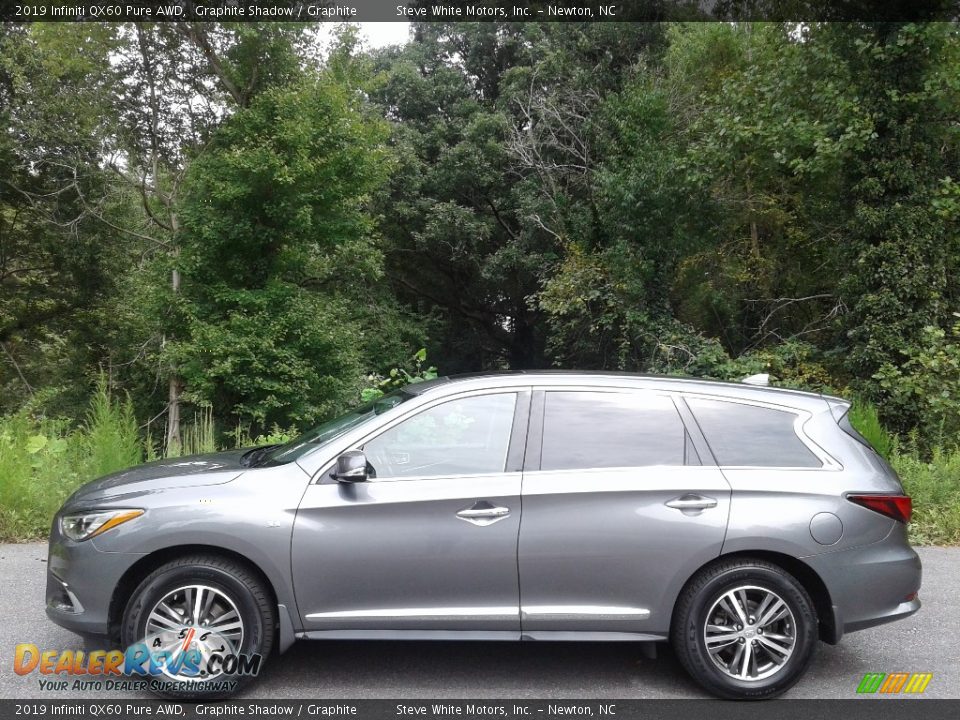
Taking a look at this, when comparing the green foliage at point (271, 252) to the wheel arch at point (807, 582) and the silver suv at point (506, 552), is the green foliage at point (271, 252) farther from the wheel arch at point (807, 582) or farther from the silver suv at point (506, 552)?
the wheel arch at point (807, 582)

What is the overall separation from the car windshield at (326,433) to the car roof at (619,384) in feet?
0.61

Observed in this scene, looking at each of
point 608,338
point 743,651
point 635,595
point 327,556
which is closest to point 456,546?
point 327,556

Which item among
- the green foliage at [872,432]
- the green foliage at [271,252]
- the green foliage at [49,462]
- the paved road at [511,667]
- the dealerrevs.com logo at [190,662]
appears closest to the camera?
the dealerrevs.com logo at [190,662]

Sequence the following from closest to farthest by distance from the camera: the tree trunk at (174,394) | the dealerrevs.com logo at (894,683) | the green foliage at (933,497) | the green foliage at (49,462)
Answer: the dealerrevs.com logo at (894,683)
the green foliage at (49,462)
the green foliage at (933,497)
the tree trunk at (174,394)

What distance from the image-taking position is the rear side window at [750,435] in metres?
4.50

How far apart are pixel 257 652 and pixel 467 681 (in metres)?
1.16

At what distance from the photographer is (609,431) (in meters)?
4.52

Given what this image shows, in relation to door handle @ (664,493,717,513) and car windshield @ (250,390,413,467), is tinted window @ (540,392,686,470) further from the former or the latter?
car windshield @ (250,390,413,467)

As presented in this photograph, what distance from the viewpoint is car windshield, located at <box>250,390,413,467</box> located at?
182 inches

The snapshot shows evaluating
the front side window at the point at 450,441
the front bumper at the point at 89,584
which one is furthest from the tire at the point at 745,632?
the front bumper at the point at 89,584

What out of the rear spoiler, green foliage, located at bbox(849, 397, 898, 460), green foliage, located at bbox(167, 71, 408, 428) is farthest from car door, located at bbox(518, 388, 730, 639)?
green foliage, located at bbox(167, 71, 408, 428)

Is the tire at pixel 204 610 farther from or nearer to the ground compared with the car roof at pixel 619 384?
nearer to the ground

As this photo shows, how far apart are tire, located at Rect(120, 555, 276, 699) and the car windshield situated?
0.71 metres

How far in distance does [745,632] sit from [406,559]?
1.84 metres
